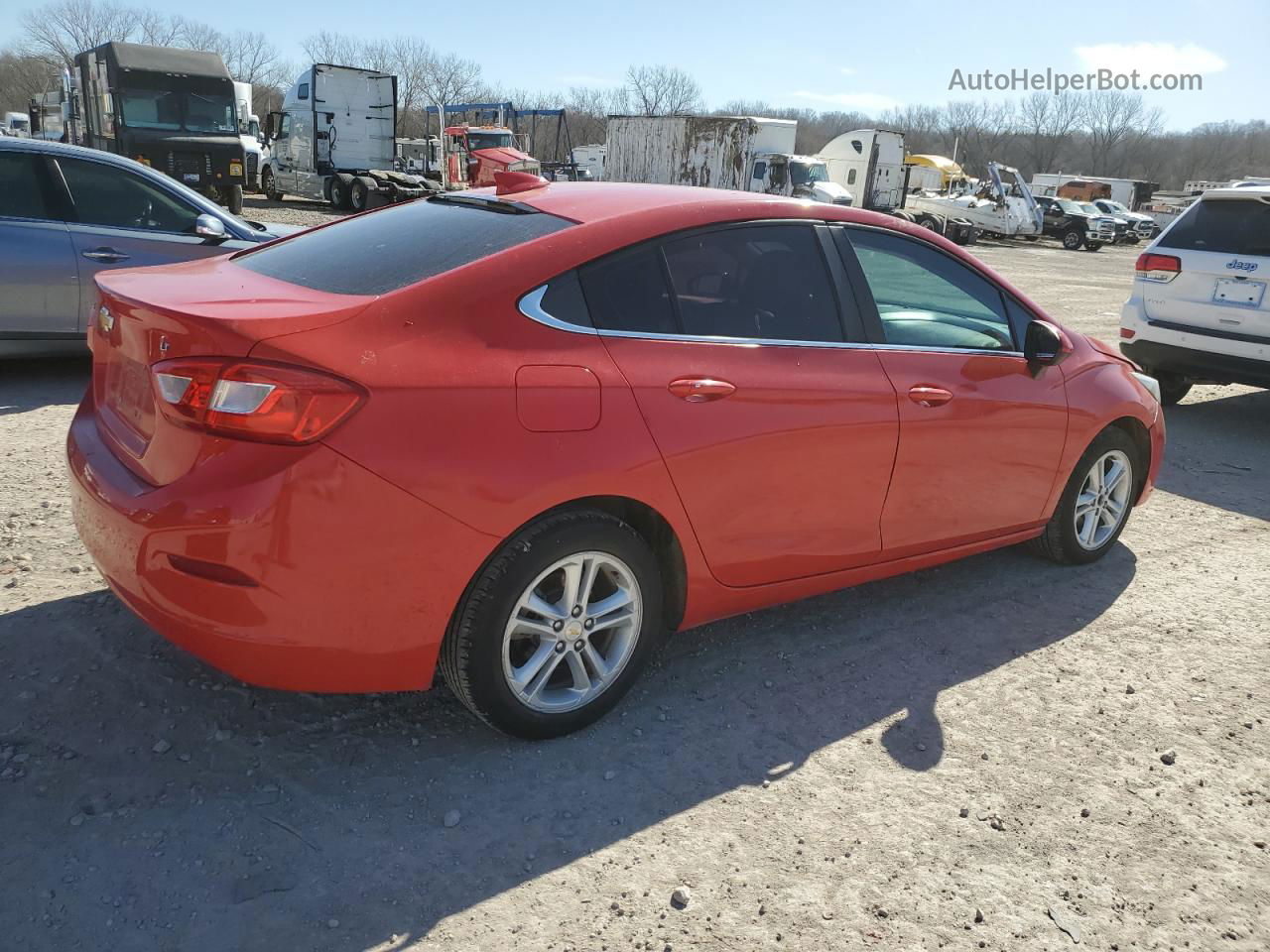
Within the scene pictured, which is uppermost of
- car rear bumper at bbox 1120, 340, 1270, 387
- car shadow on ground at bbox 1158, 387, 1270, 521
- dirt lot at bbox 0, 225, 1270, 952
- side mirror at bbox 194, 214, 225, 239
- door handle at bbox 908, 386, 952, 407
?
side mirror at bbox 194, 214, 225, 239

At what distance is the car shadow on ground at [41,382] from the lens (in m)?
6.11

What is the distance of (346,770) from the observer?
278cm

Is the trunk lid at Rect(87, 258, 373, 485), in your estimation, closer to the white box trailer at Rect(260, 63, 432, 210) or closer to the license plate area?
the license plate area

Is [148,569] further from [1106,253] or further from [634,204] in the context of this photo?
[1106,253]

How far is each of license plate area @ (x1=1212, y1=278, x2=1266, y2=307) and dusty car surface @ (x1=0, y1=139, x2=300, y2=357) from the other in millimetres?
7164

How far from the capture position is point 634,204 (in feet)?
10.3

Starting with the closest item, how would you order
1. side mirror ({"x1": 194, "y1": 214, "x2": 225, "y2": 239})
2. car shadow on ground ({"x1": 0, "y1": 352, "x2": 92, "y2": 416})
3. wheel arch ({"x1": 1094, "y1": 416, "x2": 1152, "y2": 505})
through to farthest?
wheel arch ({"x1": 1094, "y1": 416, "x2": 1152, "y2": 505}) < car shadow on ground ({"x1": 0, "y1": 352, "x2": 92, "y2": 416}) < side mirror ({"x1": 194, "y1": 214, "x2": 225, "y2": 239})

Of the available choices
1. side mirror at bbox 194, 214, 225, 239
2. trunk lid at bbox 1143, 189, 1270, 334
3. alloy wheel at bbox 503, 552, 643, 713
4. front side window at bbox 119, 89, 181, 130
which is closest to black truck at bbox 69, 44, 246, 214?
front side window at bbox 119, 89, 181, 130

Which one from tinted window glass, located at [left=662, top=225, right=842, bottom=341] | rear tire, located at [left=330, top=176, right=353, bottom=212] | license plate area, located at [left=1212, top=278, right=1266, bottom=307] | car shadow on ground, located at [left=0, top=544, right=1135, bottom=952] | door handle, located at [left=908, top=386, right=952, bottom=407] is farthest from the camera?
rear tire, located at [left=330, top=176, right=353, bottom=212]

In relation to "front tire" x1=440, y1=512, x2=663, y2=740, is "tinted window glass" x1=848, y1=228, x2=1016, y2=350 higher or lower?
higher

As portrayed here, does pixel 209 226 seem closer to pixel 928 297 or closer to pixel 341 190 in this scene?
pixel 928 297

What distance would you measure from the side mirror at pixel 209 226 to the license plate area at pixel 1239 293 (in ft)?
23.8

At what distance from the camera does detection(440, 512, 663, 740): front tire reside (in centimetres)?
266

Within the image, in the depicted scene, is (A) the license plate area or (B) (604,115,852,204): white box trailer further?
(B) (604,115,852,204): white box trailer
